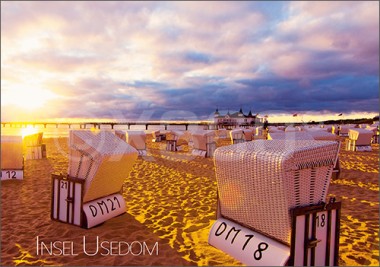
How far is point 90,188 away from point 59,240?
3.07 feet

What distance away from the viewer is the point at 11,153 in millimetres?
8477

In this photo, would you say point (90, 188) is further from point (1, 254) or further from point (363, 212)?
point (363, 212)

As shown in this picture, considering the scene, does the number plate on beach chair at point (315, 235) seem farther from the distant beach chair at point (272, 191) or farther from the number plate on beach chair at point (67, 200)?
the number plate on beach chair at point (67, 200)

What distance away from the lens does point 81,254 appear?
157 inches

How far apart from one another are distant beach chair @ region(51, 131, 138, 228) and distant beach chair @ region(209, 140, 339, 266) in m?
2.12

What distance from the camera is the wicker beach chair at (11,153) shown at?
8.42 metres

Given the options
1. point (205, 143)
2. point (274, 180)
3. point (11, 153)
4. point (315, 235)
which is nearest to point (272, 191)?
point (274, 180)

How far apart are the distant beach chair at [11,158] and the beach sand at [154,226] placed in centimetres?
36

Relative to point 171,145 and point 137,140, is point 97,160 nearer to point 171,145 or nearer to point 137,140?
point 137,140

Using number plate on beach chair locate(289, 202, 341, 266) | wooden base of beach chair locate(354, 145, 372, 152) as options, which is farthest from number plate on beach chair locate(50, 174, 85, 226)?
wooden base of beach chair locate(354, 145, 372, 152)

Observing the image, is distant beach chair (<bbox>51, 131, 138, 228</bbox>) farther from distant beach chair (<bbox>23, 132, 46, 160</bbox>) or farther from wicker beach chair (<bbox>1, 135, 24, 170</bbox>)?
distant beach chair (<bbox>23, 132, 46, 160</bbox>)

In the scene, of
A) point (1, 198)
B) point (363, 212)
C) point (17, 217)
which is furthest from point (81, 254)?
point (363, 212)

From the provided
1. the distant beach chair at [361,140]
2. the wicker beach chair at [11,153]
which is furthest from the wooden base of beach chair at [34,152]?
the distant beach chair at [361,140]

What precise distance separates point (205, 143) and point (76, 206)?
10334 millimetres
